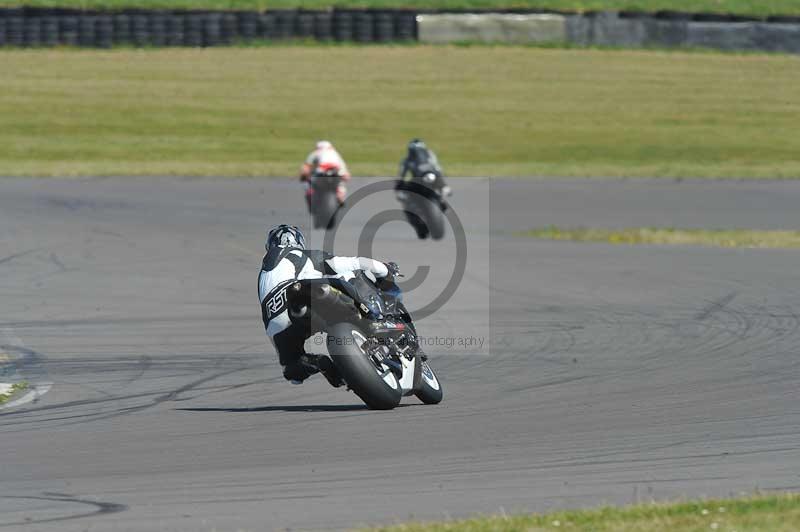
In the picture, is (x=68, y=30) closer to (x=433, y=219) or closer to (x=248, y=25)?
(x=248, y=25)

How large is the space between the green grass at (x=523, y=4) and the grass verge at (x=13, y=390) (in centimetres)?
3627

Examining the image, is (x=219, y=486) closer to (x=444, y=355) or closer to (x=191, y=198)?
(x=444, y=355)

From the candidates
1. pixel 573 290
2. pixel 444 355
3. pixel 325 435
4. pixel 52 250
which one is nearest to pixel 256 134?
pixel 52 250

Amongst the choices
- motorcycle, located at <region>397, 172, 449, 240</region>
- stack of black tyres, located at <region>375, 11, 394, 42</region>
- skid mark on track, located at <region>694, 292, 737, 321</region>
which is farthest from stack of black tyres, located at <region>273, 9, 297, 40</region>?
skid mark on track, located at <region>694, 292, 737, 321</region>

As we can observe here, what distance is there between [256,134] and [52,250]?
2198 cm

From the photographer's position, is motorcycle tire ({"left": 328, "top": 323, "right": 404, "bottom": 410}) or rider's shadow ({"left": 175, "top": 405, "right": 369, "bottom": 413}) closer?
motorcycle tire ({"left": 328, "top": 323, "right": 404, "bottom": 410})

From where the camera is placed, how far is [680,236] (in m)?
23.2

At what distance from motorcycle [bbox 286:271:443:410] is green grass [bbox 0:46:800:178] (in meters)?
25.7

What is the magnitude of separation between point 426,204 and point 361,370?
42.1 feet

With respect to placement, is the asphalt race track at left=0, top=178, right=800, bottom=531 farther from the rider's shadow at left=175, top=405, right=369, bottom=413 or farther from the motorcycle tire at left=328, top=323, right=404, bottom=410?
the motorcycle tire at left=328, top=323, right=404, bottom=410

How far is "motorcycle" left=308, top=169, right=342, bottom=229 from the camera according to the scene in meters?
23.7

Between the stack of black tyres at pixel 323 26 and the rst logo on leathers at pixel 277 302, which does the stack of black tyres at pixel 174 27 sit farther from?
the rst logo on leathers at pixel 277 302

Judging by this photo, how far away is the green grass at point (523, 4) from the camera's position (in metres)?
46.9

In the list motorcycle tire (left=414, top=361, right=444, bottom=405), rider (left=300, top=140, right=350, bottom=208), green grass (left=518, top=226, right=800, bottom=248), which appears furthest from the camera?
rider (left=300, top=140, right=350, bottom=208)
